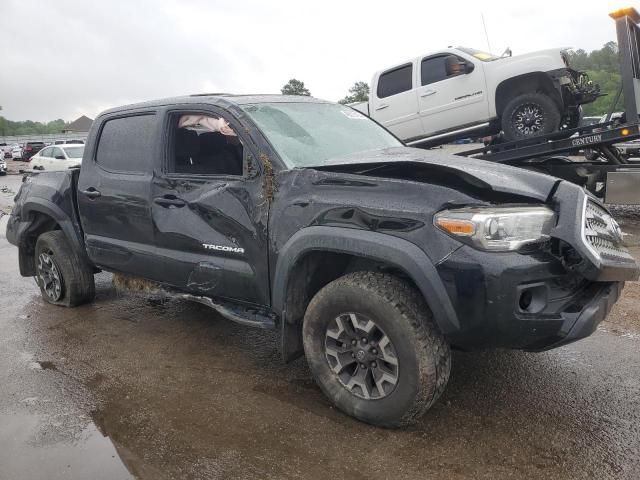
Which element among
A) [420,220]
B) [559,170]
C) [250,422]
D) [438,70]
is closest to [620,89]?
[559,170]

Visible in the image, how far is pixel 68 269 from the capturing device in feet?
16.8

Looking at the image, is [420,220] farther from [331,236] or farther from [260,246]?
[260,246]

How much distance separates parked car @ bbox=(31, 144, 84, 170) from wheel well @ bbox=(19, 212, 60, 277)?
15.8 meters

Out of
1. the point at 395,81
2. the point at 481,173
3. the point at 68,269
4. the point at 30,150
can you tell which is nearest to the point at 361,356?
the point at 481,173

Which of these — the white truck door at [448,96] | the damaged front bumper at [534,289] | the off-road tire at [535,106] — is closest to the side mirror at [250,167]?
the damaged front bumper at [534,289]

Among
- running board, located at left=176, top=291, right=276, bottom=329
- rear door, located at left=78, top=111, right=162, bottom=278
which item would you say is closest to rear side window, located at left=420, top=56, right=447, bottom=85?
rear door, located at left=78, top=111, right=162, bottom=278

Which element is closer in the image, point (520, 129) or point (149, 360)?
point (149, 360)

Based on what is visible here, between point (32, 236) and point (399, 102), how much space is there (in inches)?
262

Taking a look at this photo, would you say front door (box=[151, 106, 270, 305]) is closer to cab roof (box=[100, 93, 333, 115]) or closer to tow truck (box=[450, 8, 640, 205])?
cab roof (box=[100, 93, 333, 115])

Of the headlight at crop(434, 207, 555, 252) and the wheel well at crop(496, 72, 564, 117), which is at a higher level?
the wheel well at crop(496, 72, 564, 117)

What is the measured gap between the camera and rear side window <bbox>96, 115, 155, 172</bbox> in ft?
13.6

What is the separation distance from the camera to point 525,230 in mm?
2568

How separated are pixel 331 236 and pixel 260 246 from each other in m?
0.60

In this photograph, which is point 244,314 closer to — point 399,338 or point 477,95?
point 399,338
